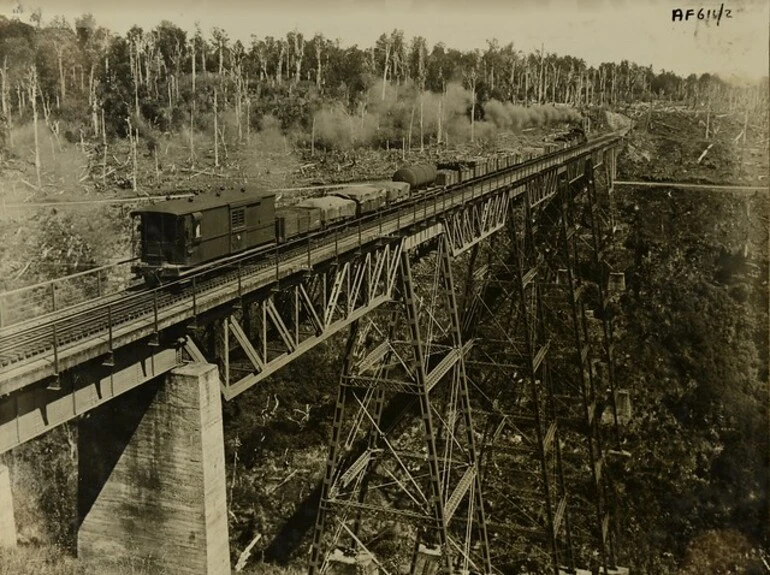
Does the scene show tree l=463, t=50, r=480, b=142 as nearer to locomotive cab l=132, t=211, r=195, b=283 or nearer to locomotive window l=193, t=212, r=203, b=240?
locomotive window l=193, t=212, r=203, b=240

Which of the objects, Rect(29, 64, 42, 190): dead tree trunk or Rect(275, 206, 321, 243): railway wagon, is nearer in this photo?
Rect(275, 206, 321, 243): railway wagon

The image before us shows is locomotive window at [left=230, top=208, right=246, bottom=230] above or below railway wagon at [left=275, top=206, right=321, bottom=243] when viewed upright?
above

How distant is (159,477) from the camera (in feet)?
30.8

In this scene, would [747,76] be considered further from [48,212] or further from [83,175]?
[83,175]

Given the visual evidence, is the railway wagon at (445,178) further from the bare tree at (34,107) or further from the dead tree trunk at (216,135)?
the bare tree at (34,107)

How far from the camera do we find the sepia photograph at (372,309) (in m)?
9.81

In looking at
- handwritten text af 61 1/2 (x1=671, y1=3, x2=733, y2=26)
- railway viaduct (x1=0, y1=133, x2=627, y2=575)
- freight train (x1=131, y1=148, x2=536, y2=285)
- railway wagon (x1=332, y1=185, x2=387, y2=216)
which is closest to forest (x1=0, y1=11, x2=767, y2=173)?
railway viaduct (x1=0, y1=133, x2=627, y2=575)

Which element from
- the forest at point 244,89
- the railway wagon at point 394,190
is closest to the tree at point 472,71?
the forest at point 244,89

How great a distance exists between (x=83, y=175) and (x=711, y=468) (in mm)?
33764

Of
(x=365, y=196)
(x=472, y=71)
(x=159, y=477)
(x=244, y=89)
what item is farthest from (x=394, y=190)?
(x=472, y=71)

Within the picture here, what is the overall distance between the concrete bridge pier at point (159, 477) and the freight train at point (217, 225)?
2.97m

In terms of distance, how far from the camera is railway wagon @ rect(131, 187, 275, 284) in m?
12.5

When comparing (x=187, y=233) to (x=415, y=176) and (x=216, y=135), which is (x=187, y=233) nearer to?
(x=415, y=176)

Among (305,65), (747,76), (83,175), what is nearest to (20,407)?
(747,76)
